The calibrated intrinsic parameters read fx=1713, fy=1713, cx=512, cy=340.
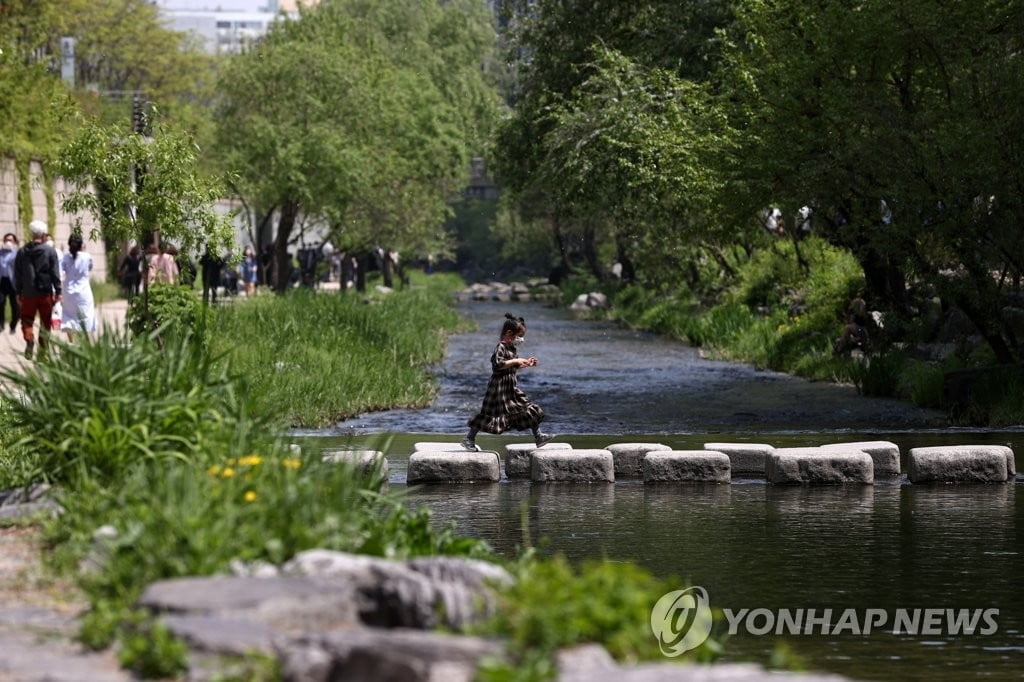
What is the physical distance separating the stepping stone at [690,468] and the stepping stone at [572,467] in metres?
0.40

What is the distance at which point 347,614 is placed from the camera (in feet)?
21.6

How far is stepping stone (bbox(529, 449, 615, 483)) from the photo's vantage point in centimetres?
1594

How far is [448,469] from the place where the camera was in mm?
15938

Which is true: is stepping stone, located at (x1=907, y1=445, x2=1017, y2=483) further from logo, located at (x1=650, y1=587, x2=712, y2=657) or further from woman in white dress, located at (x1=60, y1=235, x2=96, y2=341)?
woman in white dress, located at (x1=60, y1=235, x2=96, y2=341)

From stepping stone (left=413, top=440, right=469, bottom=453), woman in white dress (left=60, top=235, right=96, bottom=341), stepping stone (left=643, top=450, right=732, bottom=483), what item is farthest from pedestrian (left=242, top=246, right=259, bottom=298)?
stepping stone (left=643, top=450, right=732, bottom=483)

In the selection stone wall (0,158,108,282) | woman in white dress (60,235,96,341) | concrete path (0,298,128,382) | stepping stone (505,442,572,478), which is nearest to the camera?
stepping stone (505,442,572,478)

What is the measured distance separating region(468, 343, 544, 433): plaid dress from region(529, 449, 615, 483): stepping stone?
1.14m

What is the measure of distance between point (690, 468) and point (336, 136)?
29.7 meters

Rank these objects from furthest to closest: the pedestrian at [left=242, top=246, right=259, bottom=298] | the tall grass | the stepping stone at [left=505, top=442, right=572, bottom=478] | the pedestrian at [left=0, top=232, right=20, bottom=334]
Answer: the pedestrian at [left=242, top=246, right=259, bottom=298] → the pedestrian at [left=0, top=232, right=20, bottom=334] → the tall grass → the stepping stone at [left=505, top=442, right=572, bottom=478]

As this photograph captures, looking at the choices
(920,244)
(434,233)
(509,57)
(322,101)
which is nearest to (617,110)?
(509,57)

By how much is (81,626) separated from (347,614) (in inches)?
45.9

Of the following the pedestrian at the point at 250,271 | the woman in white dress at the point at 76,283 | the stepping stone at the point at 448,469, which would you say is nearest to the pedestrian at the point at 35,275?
the woman in white dress at the point at 76,283

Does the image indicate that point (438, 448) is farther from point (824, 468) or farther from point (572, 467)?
point (824, 468)

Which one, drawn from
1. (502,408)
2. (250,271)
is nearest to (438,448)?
(502,408)
